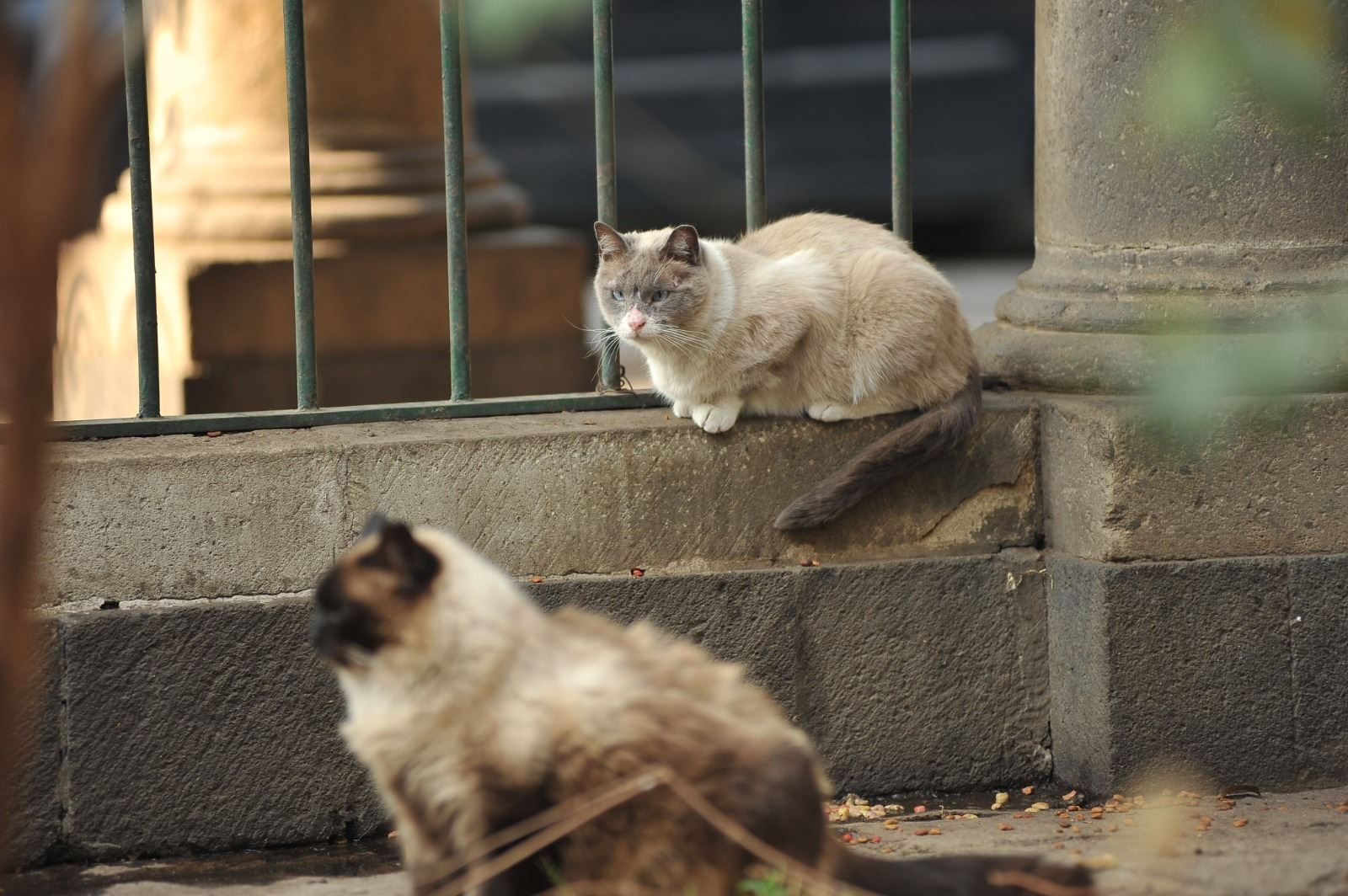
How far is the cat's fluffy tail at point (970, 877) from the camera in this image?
114 inches

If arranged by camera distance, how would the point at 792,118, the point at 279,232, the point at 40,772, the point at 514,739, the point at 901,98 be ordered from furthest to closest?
the point at 792,118 < the point at 279,232 < the point at 901,98 < the point at 40,772 < the point at 514,739

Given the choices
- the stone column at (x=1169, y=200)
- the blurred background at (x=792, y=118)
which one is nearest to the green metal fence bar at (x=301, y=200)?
the stone column at (x=1169, y=200)

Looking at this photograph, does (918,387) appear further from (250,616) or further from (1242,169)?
(250,616)

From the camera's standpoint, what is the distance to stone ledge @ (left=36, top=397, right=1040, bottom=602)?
396cm

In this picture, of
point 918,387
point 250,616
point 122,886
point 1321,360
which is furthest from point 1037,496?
point 122,886

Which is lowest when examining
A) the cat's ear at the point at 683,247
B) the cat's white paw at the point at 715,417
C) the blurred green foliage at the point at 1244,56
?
the cat's white paw at the point at 715,417

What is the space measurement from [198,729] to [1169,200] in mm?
2785

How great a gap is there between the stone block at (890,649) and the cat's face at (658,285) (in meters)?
0.72

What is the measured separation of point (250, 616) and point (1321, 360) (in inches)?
108

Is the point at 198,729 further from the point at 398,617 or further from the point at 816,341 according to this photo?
the point at 816,341

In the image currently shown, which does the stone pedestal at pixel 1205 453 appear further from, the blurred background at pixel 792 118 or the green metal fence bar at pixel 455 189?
the blurred background at pixel 792 118

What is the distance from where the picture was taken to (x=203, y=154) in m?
6.87

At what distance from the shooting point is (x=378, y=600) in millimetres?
2721

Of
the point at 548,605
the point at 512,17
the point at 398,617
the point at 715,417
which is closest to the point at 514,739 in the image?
the point at 398,617
